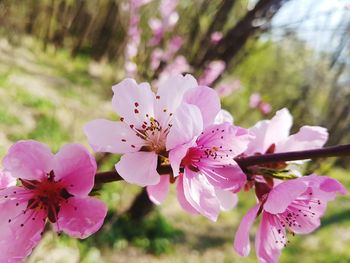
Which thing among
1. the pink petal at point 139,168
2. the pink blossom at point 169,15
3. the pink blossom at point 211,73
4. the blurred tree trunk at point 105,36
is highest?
the pink petal at point 139,168

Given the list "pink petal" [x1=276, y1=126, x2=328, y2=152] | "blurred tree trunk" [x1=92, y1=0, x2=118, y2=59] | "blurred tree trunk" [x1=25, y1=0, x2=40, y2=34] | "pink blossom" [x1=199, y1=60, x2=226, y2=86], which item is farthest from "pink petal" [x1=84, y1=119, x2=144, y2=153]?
"blurred tree trunk" [x1=92, y1=0, x2=118, y2=59]

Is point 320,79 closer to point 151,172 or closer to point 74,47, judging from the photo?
point 151,172

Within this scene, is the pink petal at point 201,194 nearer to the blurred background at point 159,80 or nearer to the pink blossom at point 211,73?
the blurred background at point 159,80

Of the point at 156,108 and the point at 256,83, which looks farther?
the point at 256,83

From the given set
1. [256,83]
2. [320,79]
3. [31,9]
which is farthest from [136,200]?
[256,83]

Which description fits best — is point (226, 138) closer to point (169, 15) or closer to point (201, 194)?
point (201, 194)

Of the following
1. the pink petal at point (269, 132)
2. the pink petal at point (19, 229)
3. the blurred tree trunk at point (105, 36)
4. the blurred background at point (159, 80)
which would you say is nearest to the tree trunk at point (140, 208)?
the blurred background at point (159, 80)

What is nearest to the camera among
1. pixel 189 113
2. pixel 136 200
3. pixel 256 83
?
pixel 189 113
